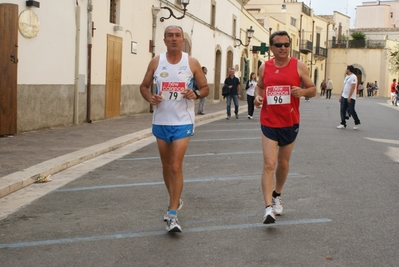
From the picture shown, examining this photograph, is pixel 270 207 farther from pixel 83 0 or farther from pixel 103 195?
pixel 83 0

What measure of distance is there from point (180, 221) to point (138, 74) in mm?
15010

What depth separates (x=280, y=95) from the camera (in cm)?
586

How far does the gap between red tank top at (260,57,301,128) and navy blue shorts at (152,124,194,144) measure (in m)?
0.81

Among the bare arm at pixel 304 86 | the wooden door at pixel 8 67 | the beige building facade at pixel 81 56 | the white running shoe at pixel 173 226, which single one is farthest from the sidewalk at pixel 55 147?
the bare arm at pixel 304 86

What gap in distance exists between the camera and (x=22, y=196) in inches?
278

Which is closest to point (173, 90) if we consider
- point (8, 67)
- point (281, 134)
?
point (281, 134)

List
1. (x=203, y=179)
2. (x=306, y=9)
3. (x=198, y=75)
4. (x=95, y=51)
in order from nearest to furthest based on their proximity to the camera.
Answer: (x=198, y=75) → (x=203, y=179) → (x=95, y=51) → (x=306, y=9)

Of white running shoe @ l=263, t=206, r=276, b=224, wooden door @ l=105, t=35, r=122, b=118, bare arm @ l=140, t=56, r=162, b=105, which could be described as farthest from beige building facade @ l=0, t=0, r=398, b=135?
white running shoe @ l=263, t=206, r=276, b=224

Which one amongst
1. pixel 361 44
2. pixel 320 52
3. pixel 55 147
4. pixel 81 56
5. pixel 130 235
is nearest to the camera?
pixel 130 235

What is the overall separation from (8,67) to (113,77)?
617 cm

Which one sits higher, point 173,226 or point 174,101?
point 174,101

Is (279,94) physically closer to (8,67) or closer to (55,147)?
(55,147)

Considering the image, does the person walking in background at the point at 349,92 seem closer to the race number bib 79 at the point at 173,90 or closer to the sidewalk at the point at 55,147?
the sidewalk at the point at 55,147

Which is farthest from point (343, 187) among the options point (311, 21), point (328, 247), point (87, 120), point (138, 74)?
point (311, 21)
